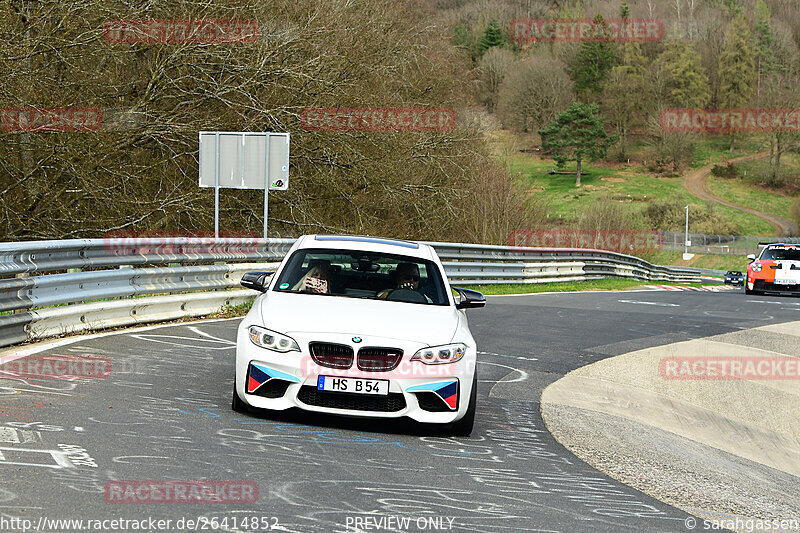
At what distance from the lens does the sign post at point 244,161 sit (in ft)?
55.8

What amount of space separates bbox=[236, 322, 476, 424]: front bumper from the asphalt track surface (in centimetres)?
17

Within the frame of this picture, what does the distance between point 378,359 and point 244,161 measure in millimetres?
11271

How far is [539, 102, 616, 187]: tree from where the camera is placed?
402ft

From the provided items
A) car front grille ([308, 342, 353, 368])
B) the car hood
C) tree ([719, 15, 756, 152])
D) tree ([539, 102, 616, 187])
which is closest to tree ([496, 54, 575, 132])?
tree ([539, 102, 616, 187])

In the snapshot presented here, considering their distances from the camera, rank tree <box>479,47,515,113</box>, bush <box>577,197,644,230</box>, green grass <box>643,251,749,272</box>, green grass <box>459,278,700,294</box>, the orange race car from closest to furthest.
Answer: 1. green grass <box>459,278,700,294</box>
2. the orange race car
3. bush <box>577,197,644,230</box>
4. green grass <box>643,251,749,272</box>
5. tree <box>479,47,515,113</box>

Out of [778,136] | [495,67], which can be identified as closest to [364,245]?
[495,67]

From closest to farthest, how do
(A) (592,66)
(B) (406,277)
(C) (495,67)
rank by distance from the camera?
1. (B) (406,277)
2. (C) (495,67)
3. (A) (592,66)

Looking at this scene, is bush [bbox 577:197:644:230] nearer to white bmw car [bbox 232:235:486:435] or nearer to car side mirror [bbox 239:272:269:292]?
car side mirror [bbox 239:272:269:292]

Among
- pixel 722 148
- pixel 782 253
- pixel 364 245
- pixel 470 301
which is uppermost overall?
pixel 722 148

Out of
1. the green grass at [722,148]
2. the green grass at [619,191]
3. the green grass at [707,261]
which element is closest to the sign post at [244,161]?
the green grass at [707,261]

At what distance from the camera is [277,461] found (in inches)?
214

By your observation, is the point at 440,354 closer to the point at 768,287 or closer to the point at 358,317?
the point at 358,317

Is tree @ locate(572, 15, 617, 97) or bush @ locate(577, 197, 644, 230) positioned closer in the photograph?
bush @ locate(577, 197, 644, 230)

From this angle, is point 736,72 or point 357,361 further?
point 736,72
